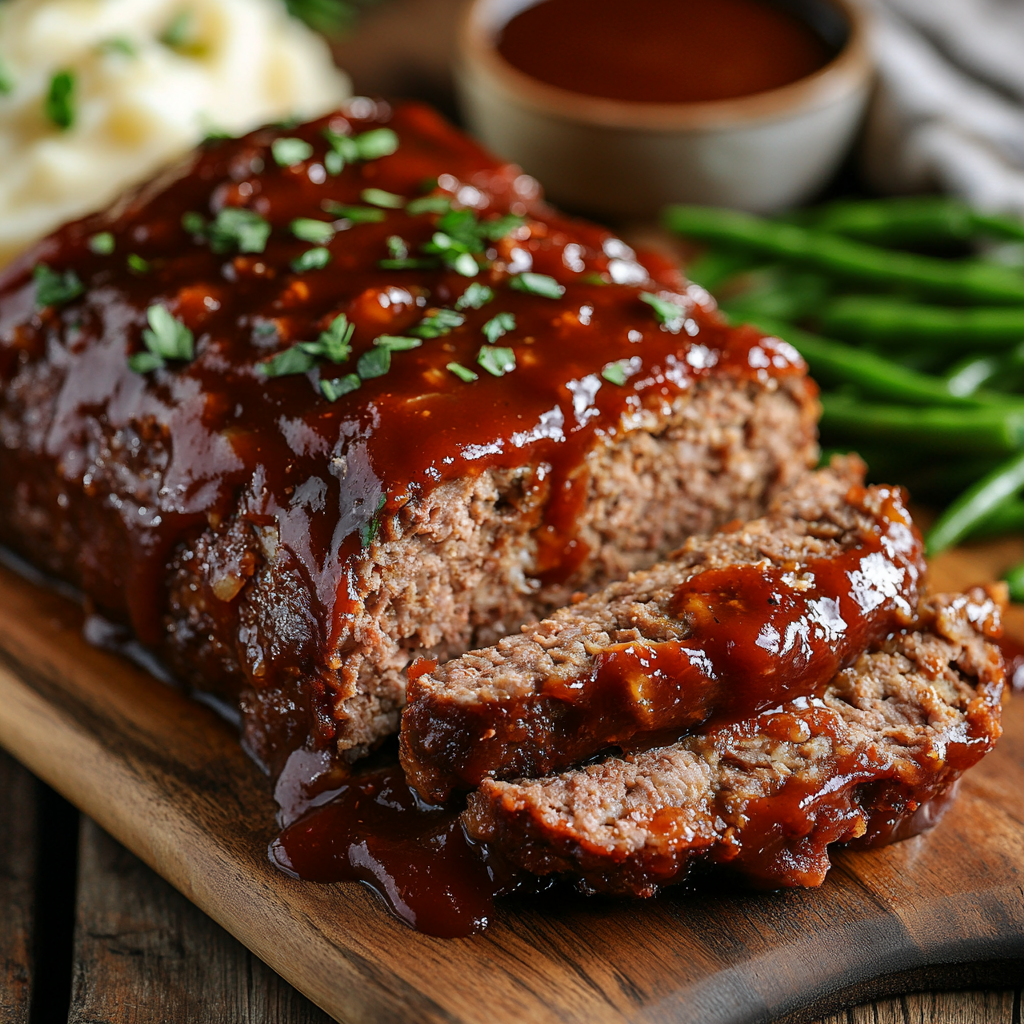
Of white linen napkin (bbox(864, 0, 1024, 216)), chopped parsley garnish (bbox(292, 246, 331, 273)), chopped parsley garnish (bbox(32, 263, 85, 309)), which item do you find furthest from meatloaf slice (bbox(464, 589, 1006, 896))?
white linen napkin (bbox(864, 0, 1024, 216))

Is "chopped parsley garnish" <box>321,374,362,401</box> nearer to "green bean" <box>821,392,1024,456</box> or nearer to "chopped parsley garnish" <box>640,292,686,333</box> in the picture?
"chopped parsley garnish" <box>640,292,686,333</box>

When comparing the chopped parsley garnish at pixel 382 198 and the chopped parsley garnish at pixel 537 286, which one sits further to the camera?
the chopped parsley garnish at pixel 382 198

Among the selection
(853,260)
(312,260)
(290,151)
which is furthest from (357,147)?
(853,260)

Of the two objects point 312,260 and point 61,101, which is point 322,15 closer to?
point 61,101

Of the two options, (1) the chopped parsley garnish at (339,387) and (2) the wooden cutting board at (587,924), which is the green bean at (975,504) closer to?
(2) the wooden cutting board at (587,924)

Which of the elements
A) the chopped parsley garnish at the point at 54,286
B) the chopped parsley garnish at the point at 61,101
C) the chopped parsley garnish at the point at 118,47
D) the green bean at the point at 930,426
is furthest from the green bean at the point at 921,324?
the chopped parsley garnish at the point at 61,101

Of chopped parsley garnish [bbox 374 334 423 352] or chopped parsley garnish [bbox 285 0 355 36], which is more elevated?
chopped parsley garnish [bbox 374 334 423 352]
